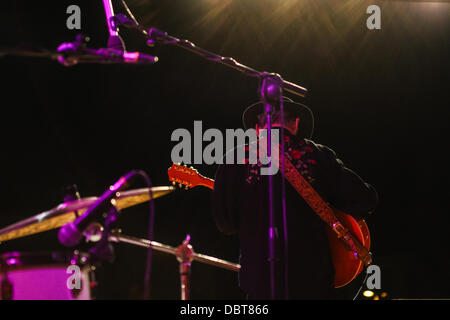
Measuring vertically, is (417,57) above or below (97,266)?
above

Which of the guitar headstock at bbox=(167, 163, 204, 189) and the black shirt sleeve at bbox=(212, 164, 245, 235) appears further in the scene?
the guitar headstock at bbox=(167, 163, 204, 189)

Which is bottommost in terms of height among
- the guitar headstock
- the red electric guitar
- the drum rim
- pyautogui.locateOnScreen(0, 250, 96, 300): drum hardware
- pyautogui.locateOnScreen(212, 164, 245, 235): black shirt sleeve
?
pyautogui.locateOnScreen(0, 250, 96, 300): drum hardware

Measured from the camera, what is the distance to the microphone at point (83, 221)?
7.06 feet

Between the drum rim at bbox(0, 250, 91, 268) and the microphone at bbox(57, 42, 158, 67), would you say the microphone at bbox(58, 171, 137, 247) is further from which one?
the microphone at bbox(57, 42, 158, 67)

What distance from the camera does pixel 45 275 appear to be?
7.83ft

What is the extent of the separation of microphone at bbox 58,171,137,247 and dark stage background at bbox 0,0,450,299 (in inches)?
91.2

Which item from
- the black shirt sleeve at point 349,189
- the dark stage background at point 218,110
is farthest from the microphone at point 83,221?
the dark stage background at point 218,110

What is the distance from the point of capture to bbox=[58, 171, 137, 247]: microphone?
84.7 inches

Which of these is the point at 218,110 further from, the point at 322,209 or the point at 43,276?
the point at 43,276

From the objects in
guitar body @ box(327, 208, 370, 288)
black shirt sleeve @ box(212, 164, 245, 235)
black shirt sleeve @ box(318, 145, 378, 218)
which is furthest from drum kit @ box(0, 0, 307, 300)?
guitar body @ box(327, 208, 370, 288)
